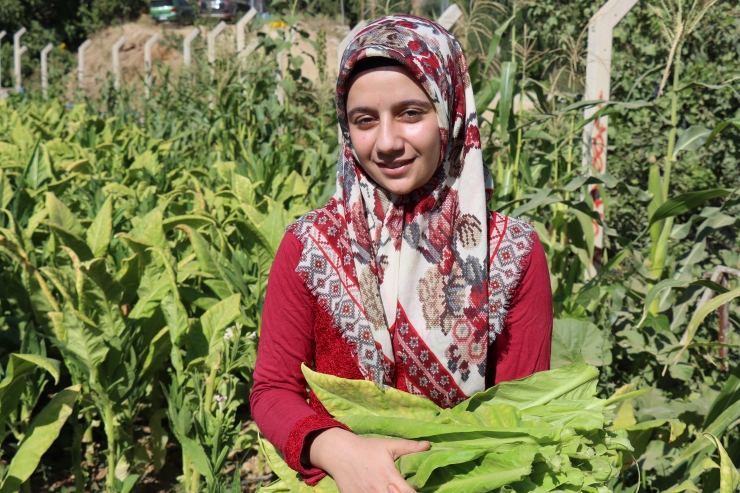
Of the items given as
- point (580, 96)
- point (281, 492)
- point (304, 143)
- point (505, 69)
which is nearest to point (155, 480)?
point (281, 492)

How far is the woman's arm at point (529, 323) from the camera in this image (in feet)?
5.11

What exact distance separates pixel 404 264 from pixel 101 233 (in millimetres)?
1670

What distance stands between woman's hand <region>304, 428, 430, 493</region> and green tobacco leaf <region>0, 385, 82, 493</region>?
916 mm

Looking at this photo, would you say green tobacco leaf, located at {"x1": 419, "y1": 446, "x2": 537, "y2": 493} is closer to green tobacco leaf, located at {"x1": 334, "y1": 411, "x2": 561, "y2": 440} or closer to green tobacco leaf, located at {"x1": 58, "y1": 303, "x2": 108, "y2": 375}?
green tobacco leaf, located at {"x1": 334, "y1": 411, "x2": 561, "y2": 440}

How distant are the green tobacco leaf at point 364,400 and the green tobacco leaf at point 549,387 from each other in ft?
0.24

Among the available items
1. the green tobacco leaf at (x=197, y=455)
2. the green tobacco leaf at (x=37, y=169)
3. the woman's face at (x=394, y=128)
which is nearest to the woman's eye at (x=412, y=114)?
the woman's face at (x=394, y=128)

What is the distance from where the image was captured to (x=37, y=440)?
1937mm

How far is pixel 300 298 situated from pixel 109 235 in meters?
1.49

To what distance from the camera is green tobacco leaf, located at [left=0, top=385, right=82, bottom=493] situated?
6.26 feet

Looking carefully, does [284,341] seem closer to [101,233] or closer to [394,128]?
[394,128]

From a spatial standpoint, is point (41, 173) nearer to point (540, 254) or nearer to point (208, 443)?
point (208, 443)

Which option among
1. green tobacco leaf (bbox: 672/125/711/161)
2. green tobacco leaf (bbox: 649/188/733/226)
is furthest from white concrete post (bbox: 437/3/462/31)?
green tobacco leaf (bbox: 649/188/733/226)

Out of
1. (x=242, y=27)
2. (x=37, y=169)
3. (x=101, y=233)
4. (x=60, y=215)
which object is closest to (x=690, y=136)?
(x=101, y=233)

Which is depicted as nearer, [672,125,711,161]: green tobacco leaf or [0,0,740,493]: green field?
[0,0,740,493]: green field
